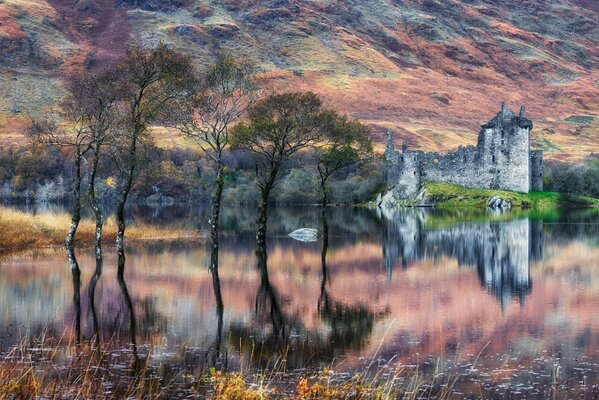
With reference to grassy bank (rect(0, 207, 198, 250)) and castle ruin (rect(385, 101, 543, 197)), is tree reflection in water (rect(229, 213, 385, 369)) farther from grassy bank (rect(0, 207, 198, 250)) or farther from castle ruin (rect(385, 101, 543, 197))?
castle ruin (rect(385, 101, 543, 197))

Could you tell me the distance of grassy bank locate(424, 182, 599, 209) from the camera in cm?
12669

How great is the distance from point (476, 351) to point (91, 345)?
10858mm

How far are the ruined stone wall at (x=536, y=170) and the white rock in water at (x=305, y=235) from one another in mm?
75357

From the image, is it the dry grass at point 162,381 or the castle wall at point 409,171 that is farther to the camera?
the castle wall at point 409,171

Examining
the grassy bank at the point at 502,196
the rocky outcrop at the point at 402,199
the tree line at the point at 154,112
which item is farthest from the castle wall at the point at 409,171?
the tree line at the point at 154,112

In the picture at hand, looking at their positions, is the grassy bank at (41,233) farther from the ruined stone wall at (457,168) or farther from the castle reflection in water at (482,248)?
the ruined stone wall at (457,168)

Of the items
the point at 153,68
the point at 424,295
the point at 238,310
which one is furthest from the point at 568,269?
the point at 153,68

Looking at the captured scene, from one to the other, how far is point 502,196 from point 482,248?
73.5 m

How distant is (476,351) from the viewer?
76.9 ft

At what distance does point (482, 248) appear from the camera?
55.5m

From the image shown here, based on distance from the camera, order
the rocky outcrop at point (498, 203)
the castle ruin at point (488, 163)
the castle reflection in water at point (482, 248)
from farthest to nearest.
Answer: the castle ruin at point (488, 163) → the rocky outcrop at point (498, 203) → the castle reflection in water at point (482, 248)

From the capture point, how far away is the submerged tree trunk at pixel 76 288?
85.9 ft

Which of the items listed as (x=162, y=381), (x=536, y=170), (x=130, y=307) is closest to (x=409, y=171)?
(x=536, y=170)

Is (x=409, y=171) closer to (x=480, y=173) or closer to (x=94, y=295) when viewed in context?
(x=480, y=173)
